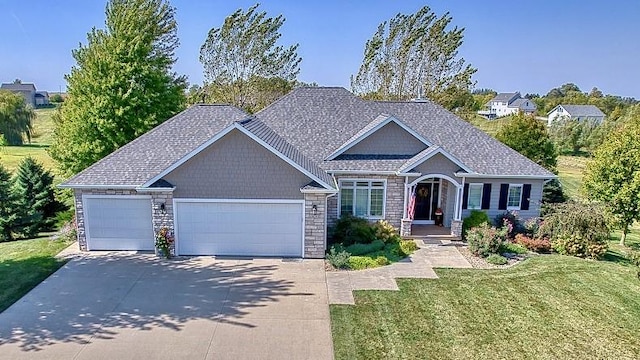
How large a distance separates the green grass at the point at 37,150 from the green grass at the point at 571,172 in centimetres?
4298

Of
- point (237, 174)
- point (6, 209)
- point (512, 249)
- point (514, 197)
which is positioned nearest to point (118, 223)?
point (237, 174)

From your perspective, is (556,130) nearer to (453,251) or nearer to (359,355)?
(453,251)

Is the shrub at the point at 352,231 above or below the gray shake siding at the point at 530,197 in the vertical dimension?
below

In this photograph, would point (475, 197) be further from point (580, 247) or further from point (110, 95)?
point (110, 95)

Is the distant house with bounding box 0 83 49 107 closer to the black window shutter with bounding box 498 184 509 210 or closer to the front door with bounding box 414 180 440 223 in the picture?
the front door with bounding box 414 180 440 223

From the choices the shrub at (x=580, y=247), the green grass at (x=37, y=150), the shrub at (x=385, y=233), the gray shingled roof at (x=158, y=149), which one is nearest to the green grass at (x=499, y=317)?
the shrub at (x=580, y=247)

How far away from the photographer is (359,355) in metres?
9.17

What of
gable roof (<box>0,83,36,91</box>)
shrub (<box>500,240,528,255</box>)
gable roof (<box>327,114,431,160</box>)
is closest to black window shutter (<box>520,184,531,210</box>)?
shrub (<box>500,240,528,255</box>)

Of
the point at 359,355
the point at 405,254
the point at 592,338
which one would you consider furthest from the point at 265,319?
the point at 592,338

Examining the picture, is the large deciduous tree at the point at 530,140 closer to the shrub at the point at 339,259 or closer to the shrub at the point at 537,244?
the shrub at the point at 537,244

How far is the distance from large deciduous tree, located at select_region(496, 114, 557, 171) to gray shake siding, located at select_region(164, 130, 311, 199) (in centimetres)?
1736

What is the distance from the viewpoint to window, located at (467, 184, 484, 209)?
61.0 feet

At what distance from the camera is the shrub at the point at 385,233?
16.6 metres

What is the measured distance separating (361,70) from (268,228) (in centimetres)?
2999
